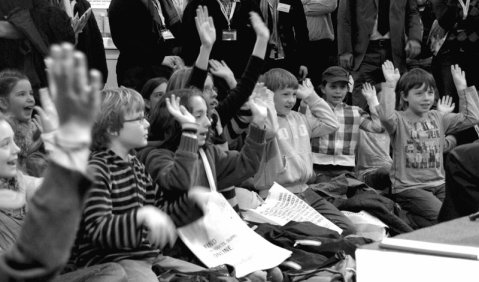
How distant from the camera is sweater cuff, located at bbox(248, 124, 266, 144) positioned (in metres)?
4.40

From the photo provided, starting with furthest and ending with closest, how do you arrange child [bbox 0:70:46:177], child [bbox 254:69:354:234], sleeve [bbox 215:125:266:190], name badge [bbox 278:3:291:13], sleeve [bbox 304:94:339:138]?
name badge [bbox 278:3:291:13], sleeve [bbox 304:94:339:138], child [bbox 254:69:354:234], sleeve [bbox 215:125:266:190], child [bbox 0:70:46:177]

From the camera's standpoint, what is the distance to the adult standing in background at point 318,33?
6.88m

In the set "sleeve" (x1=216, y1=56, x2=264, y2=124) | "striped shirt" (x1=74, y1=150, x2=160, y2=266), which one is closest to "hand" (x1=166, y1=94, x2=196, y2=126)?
"striped shirt" (x1=74, y1=150, x2=160, y2=266)

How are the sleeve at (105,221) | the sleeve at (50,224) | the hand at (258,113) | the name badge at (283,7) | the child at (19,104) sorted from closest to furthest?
the sleeve at (50,224) < the sleeve at (105,221) < the child at (19,104) < the hand at (258,113) < the name badge at (283,7)

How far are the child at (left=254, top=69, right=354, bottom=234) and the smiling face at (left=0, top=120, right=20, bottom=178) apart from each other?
2118 millimetres

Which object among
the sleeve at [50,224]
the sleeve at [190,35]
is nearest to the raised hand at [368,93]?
the sleeve at [190,35]

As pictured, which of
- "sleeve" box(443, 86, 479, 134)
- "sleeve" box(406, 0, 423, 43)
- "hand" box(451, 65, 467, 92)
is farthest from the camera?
"sleeve" box(406, 0, 423, 43)

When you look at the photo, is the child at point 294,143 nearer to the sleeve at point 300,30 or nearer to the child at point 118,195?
the sleeve at point 300,30

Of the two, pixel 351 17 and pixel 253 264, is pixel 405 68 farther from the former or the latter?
pixel 253 264

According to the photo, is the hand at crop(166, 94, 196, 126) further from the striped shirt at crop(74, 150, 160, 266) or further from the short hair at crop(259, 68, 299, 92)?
the short hair at crop(259, 68, 299, 92)

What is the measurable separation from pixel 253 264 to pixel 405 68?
3.52 metres

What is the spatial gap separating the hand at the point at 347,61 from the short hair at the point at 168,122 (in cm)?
297

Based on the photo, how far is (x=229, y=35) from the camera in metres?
5.96

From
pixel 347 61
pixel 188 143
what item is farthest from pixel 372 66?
pixel 188 143
